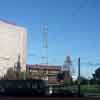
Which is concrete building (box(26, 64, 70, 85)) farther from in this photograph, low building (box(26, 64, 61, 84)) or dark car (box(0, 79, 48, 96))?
dark car (box(0, 79, 48, 96))

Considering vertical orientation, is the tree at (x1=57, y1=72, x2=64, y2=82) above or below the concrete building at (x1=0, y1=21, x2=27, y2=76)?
below

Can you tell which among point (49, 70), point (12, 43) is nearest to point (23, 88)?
point (49, 70)

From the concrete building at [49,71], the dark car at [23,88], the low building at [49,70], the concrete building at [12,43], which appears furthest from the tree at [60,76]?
the dark car at [23,88]

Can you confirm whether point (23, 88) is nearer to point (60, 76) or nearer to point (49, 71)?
point (60, 76)

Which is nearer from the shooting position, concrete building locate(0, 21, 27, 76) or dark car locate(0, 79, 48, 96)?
dark car locate(0, 79, 48, 96)

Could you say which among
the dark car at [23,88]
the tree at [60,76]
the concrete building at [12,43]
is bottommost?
the dark car at [23,88]

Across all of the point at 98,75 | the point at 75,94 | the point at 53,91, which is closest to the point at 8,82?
the point at 53,91

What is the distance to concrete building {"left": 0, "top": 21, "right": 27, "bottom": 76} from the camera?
141m

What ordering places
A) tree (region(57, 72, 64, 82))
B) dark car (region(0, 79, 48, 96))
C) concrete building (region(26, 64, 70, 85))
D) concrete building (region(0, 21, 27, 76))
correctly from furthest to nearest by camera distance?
concrete building (region(0, 21, 27, 76))
tree (region(57, 72, 64, 82))
concrete building (region(26, 64, 70, 85))
dark car (region(0, 79, 48, 96))

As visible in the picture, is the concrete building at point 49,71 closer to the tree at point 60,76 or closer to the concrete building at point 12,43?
the tree at point 60,76

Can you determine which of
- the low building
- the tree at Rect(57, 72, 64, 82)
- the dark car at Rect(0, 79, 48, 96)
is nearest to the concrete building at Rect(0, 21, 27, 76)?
the low building

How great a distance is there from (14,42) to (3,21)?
11.0m

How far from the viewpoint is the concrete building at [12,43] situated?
141250 mm

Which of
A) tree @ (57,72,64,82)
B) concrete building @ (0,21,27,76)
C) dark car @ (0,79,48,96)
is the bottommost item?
dark car @ (0,79,48,96)
